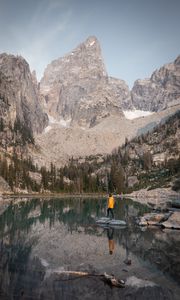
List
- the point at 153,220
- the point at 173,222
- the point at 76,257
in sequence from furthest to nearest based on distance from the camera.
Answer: the point at 153,220 < the point at 173,222 < the point at 76,257

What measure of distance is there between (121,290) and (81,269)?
4728 millimetres

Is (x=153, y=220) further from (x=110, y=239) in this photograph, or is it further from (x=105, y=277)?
(x=105, y=277)

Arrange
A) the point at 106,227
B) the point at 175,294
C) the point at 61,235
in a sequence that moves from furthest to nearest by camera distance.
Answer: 1. the point at 106,227
2. the point at 61,235
3. the point at 175,294

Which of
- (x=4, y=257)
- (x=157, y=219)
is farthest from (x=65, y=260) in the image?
(x=157, y=219)

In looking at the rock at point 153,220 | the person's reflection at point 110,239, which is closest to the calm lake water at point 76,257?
the person's reflection at point 110,239

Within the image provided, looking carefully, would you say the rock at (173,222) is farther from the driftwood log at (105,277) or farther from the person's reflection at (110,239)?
the driftwood log at (105,277)

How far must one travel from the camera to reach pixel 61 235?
38.1m

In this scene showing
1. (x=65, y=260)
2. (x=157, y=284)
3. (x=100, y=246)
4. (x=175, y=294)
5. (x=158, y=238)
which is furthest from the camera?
(x=158, y=238)

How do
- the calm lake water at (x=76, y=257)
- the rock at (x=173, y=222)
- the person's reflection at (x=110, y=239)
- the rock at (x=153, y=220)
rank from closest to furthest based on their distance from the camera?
the calm lake water at (x=76, y=257), the person's reflection at (x=110, y=239), the rock at (x=173, y=222), the rock at (x=153, y=220)

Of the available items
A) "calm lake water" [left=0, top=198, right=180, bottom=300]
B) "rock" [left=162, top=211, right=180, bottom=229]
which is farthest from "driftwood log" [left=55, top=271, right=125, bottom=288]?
"rock" [left=162, top=211, right=180, bottom=229]

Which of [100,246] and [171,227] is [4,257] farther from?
[171,227]

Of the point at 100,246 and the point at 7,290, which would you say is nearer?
the point at 7,290

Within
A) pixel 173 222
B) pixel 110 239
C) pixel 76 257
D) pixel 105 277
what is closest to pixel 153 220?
pixel 173 222

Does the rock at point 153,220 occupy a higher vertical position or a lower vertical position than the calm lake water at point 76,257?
higher
